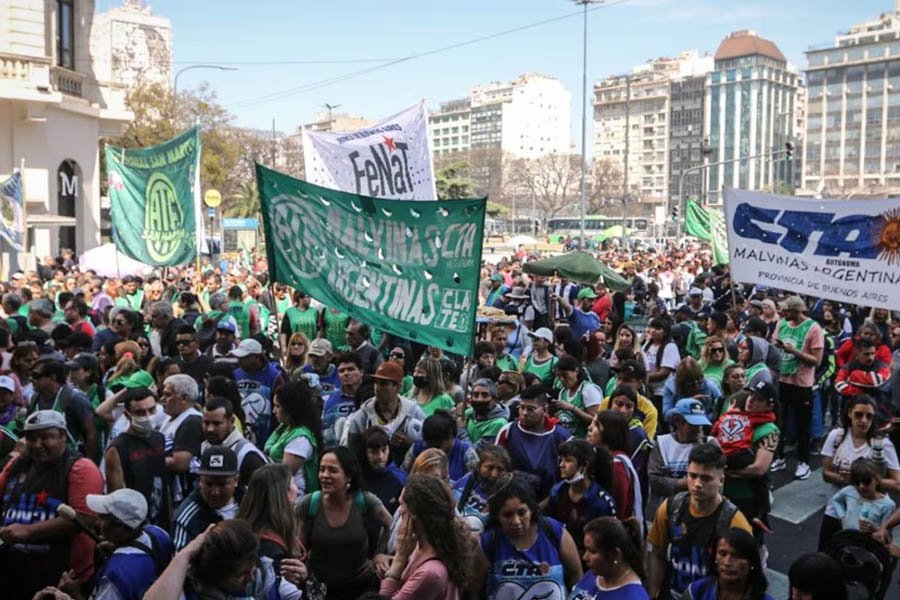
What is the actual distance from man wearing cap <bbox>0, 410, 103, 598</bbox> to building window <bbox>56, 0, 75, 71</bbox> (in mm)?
25687

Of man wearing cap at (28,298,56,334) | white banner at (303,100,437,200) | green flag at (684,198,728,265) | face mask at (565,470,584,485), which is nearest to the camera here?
face mask at (565,470,584,485)

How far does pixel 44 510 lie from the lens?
4492 millimetres

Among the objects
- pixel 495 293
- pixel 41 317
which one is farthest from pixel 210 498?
pixel 495 293

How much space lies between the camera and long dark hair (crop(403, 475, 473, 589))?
3826 millimetres

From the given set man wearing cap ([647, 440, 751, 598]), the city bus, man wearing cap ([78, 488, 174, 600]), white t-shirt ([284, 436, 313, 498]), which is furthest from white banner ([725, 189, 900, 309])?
the city bus

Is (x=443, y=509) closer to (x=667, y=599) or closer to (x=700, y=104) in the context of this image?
(x=667, y=599)

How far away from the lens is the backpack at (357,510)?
4438mm

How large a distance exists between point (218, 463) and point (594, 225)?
82.7 m

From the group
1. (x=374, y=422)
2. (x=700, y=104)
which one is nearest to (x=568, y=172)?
(x=700, y=104)

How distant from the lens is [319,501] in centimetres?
448

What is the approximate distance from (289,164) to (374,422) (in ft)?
242

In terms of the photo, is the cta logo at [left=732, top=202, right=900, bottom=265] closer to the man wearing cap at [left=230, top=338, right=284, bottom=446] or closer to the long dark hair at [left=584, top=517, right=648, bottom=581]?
the man wearing cap at [left=230, top=338, right=284, bottom=446]

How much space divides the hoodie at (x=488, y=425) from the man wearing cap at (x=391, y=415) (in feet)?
1.38

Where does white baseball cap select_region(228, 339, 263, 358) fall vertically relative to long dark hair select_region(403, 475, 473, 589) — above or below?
above
